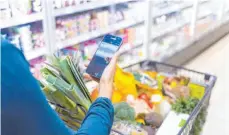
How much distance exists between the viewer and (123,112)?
140 cm

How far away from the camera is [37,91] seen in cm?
52

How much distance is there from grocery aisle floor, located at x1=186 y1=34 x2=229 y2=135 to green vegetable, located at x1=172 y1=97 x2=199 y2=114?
0.71m

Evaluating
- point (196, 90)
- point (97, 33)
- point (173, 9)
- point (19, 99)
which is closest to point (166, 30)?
point (173, 9)

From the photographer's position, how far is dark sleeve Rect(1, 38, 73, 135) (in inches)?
18.3

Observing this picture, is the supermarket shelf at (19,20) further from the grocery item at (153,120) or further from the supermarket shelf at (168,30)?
the supermarket shelf at (168,30)

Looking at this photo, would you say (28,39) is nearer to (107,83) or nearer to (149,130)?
(149,130)

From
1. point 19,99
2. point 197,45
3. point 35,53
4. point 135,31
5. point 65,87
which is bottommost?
point 197,45

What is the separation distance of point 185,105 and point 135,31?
1561 millimetres

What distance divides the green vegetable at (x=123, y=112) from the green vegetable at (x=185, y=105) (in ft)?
0.91

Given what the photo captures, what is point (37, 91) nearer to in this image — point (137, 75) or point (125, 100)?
point (125, 100)

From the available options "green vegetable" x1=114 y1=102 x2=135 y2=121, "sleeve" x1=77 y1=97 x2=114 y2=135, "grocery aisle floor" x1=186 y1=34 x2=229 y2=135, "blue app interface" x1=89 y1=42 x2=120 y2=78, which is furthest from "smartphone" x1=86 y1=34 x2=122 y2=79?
"grocery aisle floor" x1=186 y1=34 x2=229 y2=135

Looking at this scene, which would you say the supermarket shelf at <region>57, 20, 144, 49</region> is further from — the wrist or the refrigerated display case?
the wrist

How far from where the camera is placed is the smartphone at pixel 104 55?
1.02 meters

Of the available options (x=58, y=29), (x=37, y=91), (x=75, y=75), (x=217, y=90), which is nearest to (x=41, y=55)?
(x=58, y=29)
